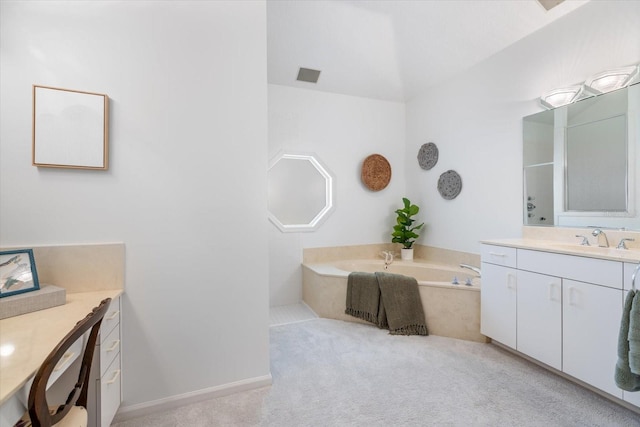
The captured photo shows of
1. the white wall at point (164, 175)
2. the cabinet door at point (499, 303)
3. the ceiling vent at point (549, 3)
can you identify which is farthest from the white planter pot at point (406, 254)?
the ceiling vent at point (549, 3)

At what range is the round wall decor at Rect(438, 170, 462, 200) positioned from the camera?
11.1ft

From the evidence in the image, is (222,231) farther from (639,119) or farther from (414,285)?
(639,119)

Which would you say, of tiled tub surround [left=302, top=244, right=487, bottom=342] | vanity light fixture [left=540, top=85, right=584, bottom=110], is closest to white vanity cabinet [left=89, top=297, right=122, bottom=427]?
tiled tub surround [left=302, top=244, right=487, bottom=342]

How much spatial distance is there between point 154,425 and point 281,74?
346 centimetres

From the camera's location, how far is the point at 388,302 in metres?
2.79

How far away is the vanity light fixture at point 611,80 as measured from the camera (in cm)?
200

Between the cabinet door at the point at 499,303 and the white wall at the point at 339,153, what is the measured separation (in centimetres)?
179

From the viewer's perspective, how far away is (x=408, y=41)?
3.17m

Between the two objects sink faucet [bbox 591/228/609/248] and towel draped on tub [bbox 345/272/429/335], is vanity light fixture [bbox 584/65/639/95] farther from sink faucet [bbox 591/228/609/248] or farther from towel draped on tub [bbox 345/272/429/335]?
towel draped on tub [bbox 345/272/429/335]

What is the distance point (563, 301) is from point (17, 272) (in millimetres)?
3076

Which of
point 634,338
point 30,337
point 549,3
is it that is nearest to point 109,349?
point 30,337

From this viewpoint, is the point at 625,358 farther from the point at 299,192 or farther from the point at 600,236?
the point at 299,192

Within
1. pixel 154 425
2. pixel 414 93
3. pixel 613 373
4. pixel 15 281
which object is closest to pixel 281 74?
pixel 414 93

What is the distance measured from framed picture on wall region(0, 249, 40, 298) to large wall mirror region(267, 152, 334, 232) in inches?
95.4
